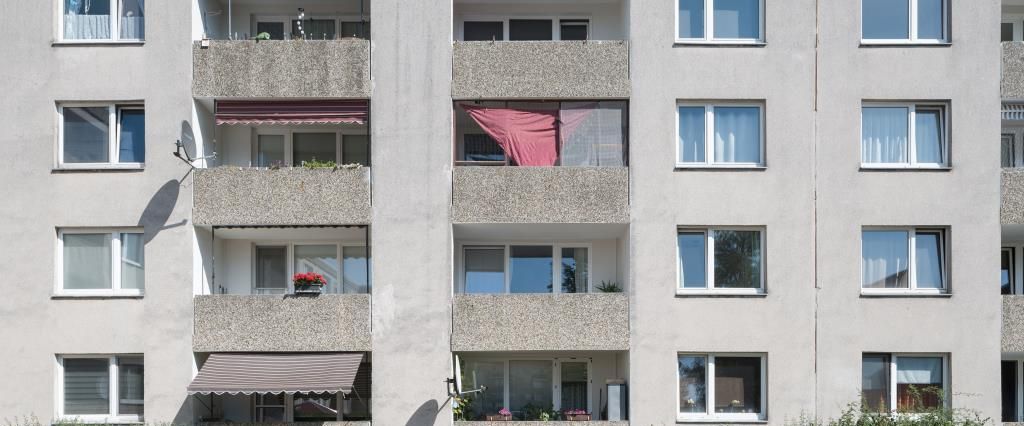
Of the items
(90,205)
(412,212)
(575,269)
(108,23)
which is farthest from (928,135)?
(90,205)

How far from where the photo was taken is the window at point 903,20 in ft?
70.5

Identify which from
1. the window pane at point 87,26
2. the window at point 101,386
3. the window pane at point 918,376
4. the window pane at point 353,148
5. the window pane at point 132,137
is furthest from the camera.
→ the window pane at point 353,148

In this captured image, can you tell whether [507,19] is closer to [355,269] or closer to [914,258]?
[355,269]

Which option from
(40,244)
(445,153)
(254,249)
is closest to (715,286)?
(445,153)

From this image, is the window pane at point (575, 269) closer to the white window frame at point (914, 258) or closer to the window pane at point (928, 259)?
the white window frame at point (914, 258)

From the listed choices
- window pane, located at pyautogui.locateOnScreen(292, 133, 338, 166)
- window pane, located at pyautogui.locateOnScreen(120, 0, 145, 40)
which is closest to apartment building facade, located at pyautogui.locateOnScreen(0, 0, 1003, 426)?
window pane, located at pyautogui.locateOnScreen(120, 0, 145, 40)

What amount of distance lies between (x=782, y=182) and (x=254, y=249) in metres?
11.7

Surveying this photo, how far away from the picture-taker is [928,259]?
70.0 feet

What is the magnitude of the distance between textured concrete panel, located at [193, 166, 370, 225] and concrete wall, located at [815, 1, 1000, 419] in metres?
9.77

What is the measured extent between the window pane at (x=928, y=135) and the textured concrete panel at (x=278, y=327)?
12.2 m

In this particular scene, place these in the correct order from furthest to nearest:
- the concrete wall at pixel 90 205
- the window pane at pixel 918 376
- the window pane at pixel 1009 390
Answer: the window pane at pixel 1009 390
the window pane at pixel 918 376
the concrete wall at pixel 90 205

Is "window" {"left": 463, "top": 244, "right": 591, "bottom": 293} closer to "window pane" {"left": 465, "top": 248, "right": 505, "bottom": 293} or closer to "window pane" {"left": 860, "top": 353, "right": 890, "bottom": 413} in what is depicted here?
"window pane" {"left": 465, "top": 248, "right": 505, "bottom": 293}

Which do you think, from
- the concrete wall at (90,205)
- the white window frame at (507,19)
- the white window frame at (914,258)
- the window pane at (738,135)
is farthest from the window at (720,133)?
the concrete wall at (90,205)

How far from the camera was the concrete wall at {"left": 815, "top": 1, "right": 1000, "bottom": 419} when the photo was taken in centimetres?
2080
